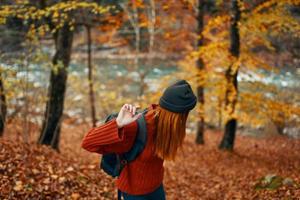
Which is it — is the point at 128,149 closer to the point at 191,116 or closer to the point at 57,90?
the point at 57,90

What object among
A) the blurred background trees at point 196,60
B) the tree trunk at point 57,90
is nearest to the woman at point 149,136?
the blurred background trees at point 196,60

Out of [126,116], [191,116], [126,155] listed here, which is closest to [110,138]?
[126,116]

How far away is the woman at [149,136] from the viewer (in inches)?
141

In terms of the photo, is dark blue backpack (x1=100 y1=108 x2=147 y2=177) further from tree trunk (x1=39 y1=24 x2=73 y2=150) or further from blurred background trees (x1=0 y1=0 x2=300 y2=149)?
tree trunk (x1=39 y1=24 x2=73 y2=150)

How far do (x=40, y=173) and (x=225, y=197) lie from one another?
148 inches

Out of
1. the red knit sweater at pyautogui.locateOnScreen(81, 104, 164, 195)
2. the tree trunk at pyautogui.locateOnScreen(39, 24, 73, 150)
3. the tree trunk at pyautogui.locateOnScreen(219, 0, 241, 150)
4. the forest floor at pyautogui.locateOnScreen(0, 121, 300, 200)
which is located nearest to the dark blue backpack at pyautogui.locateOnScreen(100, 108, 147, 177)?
the red knit sweater at pyautogui.locateOnScreen(81, 104, 164, 195)

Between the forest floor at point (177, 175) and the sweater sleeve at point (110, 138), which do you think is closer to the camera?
the sweater sleeve at point (110, 138)

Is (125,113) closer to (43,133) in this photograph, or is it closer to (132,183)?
(132,183)

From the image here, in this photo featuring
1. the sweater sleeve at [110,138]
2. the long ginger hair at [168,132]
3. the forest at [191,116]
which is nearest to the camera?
the sweater sleeve at [110,138]

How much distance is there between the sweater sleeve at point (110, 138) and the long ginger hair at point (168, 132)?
21 centimetres

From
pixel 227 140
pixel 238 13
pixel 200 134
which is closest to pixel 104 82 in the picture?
pixel 200 134

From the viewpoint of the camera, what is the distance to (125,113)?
11.8 feet

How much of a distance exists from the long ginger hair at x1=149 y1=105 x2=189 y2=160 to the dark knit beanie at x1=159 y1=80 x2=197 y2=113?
47mm

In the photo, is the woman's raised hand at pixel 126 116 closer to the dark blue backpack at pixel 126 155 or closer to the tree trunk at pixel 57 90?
the dark blue backpack at pixel 126 155
